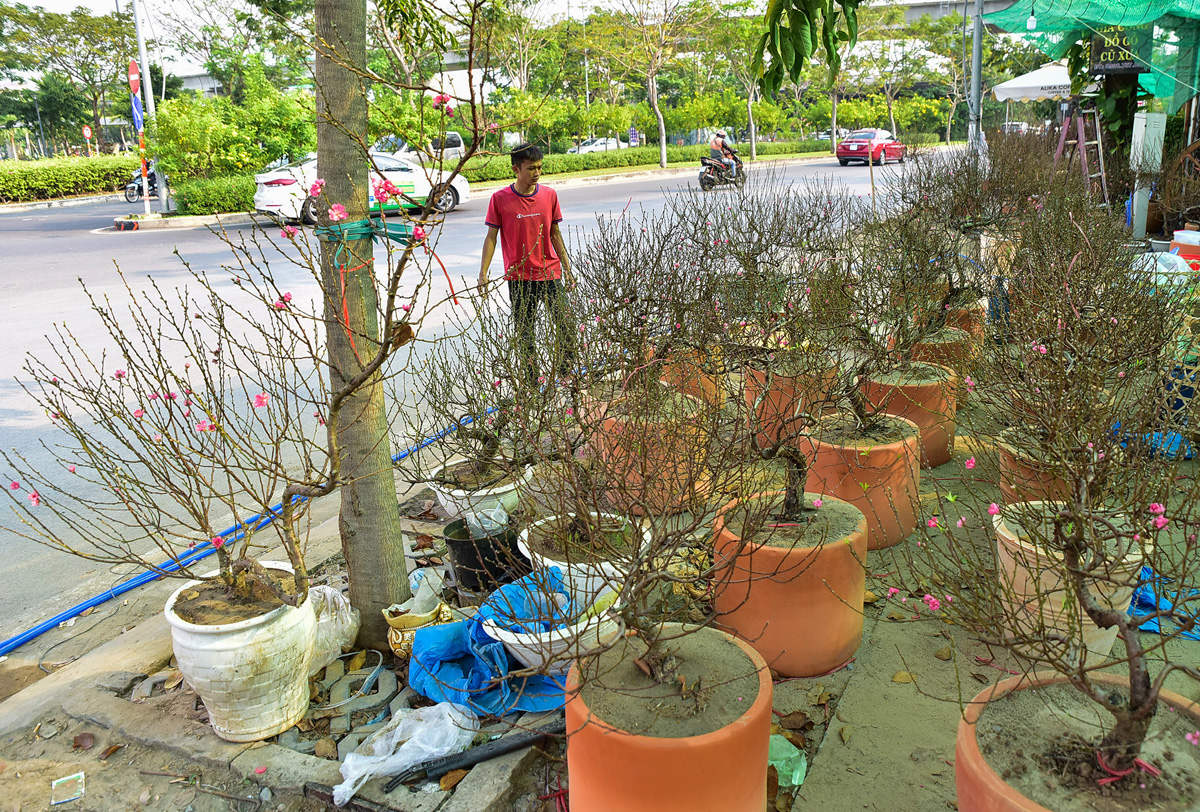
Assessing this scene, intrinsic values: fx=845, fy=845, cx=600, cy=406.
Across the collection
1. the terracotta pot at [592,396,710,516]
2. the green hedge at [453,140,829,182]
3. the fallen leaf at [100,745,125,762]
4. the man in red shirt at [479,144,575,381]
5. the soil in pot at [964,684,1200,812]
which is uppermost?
the green hedge at [453,140,829,182]

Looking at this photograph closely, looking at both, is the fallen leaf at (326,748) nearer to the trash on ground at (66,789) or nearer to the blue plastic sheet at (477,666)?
the blue plastic sheet at (477,666)

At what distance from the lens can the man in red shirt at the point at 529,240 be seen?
203 inches

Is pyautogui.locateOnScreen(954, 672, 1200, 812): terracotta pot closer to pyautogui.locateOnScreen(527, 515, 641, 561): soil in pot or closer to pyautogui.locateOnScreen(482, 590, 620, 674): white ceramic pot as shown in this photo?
pyautogui.locateOnScreen(482, 590, 620, 674): white ceramic pot

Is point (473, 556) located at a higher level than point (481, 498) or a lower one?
lower

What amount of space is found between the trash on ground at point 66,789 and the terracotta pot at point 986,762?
2684 mm

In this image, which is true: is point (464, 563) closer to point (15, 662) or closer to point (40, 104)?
point (15, 662)

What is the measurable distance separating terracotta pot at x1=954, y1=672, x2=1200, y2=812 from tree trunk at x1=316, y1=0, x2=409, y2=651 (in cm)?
202

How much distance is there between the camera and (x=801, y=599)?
313 cm

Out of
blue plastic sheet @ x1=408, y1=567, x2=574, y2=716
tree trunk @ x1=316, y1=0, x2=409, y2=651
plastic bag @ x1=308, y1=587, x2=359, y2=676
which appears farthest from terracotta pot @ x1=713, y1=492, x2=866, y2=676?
plastic bag @ x1=308, y1=587, x2=359, y2=676

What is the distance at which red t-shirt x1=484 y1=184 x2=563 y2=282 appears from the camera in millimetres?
5383

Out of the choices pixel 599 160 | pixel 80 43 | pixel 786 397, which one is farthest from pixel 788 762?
pixel 80 43

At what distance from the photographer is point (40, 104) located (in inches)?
1622

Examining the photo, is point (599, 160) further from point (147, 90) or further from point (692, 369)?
point (692, 369)

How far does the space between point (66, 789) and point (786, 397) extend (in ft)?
12.6
